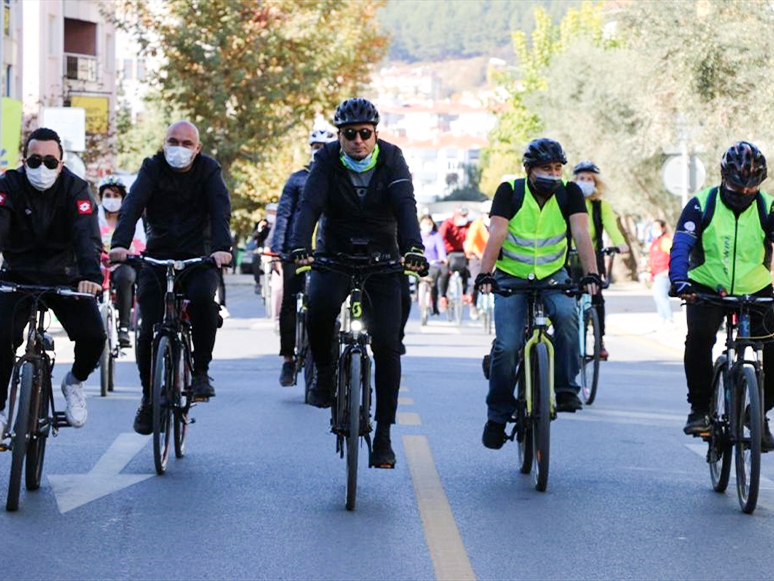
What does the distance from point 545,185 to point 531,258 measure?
39cm

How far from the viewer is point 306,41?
181 ft

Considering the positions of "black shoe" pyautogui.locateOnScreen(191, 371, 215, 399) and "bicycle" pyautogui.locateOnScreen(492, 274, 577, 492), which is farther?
"black shoe" pyautogui.locateOnScreen(191, 371, 215, 399)

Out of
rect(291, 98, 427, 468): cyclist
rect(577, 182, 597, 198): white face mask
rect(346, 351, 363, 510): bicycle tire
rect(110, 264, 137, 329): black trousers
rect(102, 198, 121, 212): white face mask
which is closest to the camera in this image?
rect(346, 351, 363, 510): bicycle tire

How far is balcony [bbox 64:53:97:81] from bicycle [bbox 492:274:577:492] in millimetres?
60605

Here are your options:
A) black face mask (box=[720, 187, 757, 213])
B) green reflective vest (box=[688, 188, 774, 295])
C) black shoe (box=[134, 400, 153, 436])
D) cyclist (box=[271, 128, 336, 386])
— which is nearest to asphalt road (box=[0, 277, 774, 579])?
black shoe (box=[134, 400, 153, 436])

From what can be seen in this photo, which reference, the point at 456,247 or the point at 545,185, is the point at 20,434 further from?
the point at 456,247

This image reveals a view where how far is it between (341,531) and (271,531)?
0.97 feet

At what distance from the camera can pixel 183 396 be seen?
11000 mm

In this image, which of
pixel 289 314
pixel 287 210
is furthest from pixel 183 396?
pixel 289 314

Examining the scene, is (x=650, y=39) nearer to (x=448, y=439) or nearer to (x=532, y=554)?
(x=448, y=439)

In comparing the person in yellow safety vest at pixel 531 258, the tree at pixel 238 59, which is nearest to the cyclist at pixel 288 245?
the person in yellow safety vest at pixel 531 258

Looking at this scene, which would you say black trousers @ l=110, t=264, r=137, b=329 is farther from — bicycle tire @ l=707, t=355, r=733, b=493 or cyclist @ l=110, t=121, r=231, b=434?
bicycle tire @ l=707, t=355, r=733, b=493

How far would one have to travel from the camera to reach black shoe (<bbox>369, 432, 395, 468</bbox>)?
382 inches

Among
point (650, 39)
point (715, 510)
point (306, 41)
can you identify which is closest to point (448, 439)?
point (715, 510)
